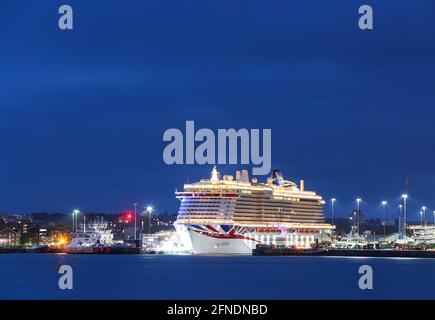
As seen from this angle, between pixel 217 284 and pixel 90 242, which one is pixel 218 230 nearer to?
pixel 90 242

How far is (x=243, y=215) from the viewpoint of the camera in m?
152

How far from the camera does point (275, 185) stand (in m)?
170

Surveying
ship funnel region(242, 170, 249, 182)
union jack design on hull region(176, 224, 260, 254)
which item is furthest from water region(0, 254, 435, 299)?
ship funnel region(242, 170, 249, 182)

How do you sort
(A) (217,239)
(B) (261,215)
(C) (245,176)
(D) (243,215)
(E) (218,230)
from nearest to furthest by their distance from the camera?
(E) (218,230) → (A) (217,239) → (D) (243,215) → (B) (261,215) → (C) (245,176)

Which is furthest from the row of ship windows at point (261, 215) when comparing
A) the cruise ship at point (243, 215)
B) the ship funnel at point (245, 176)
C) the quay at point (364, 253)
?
the quay at point (364, 253)

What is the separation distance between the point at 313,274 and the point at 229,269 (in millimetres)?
8784

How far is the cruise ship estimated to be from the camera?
474 ft

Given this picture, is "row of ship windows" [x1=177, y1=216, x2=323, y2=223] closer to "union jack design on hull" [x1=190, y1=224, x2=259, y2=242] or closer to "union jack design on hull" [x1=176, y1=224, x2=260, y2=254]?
"union jack design on hull" [x1=190, y1=224, x2=259, y2=242]

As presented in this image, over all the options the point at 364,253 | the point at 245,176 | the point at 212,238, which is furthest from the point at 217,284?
the point at 364,253

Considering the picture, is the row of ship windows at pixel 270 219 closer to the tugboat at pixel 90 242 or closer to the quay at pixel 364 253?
the quay at pixel 364 253

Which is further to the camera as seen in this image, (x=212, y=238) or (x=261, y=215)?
(x=261, y=215)

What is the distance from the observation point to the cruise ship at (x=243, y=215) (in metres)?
144
